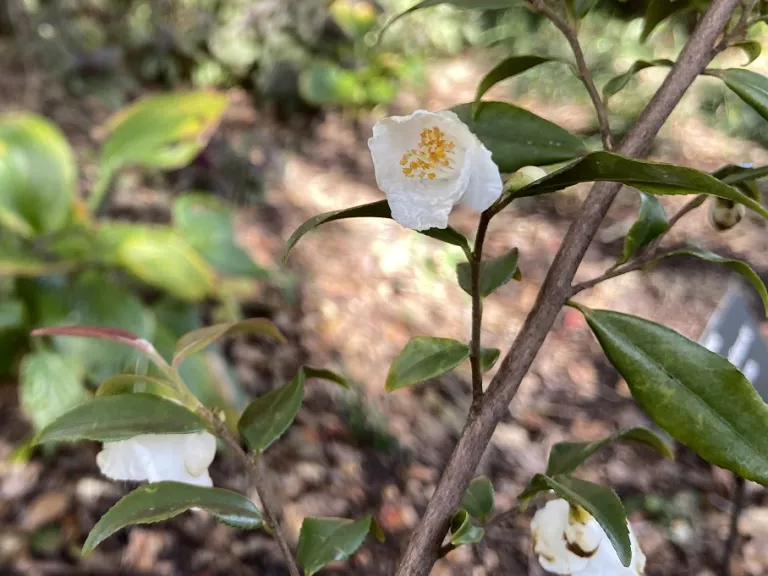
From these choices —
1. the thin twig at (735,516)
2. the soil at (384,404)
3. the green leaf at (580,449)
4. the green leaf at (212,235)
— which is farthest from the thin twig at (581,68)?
the green leaf at (212,235)

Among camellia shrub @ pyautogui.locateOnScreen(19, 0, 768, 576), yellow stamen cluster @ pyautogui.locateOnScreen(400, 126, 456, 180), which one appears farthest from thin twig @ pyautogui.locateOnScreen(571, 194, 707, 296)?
yellow stamen cluster @ pyautogui.locateOnScreen(400, 126, 456, 180)

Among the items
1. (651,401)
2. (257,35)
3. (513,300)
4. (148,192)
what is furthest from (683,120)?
(651,401)

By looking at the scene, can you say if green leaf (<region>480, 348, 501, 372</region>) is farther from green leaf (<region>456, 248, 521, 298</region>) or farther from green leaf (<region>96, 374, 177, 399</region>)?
green leaf (<region>96, 374, 177, 399</region>)

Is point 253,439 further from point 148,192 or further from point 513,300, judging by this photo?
point 148,192

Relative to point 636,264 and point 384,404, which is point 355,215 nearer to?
point 636,264

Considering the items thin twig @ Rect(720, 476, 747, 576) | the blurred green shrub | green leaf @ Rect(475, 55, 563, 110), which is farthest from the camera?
the blurred green shrub

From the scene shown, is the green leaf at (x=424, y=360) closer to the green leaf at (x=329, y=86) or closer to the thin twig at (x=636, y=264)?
the thin twig at (x=636, y=264)
